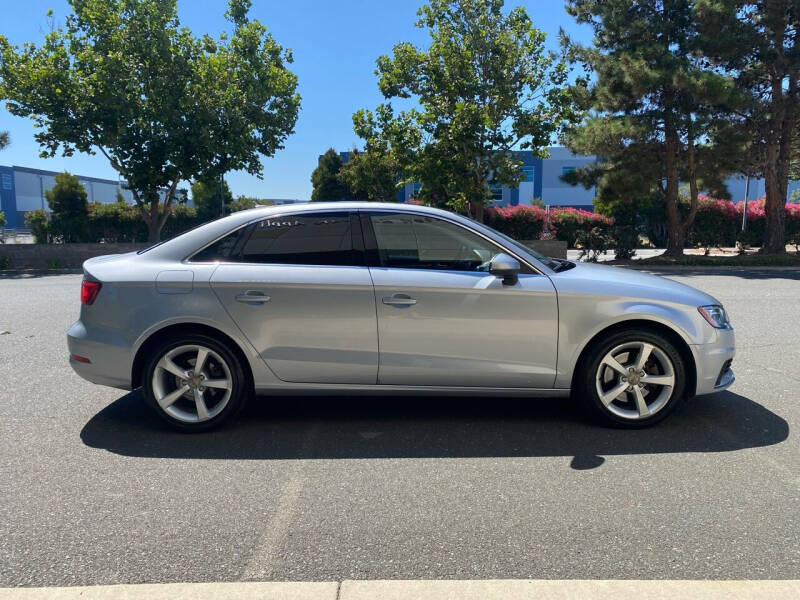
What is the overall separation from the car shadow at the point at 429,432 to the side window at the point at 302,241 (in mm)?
1225

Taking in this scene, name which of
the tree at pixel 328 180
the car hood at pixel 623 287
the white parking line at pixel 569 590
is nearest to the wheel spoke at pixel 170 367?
the white parking line at pixel 569 590

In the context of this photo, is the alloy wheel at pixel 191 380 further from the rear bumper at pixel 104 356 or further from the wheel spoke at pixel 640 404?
the wheel spoke at pixel 640 404

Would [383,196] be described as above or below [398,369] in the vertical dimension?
above

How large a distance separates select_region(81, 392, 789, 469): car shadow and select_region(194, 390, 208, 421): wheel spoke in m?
0.14

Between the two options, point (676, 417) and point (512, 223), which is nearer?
point (676, 417)

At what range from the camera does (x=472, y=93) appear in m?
21.2

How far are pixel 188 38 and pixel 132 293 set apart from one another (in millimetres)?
21133

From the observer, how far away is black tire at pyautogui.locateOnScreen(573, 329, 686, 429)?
4.21 metres

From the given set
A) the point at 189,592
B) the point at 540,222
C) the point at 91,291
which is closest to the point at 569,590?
the point at 189,592

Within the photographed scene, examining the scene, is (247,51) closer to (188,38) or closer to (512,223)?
(188,38)

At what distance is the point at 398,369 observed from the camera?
4.21 metres

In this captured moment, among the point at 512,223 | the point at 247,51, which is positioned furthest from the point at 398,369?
the point at 512,223

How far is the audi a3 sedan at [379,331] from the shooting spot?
417 cm

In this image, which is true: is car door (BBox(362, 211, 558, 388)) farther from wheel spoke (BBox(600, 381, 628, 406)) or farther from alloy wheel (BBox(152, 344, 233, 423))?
alloy wheel (BBox(152, 344, 233, 423))
